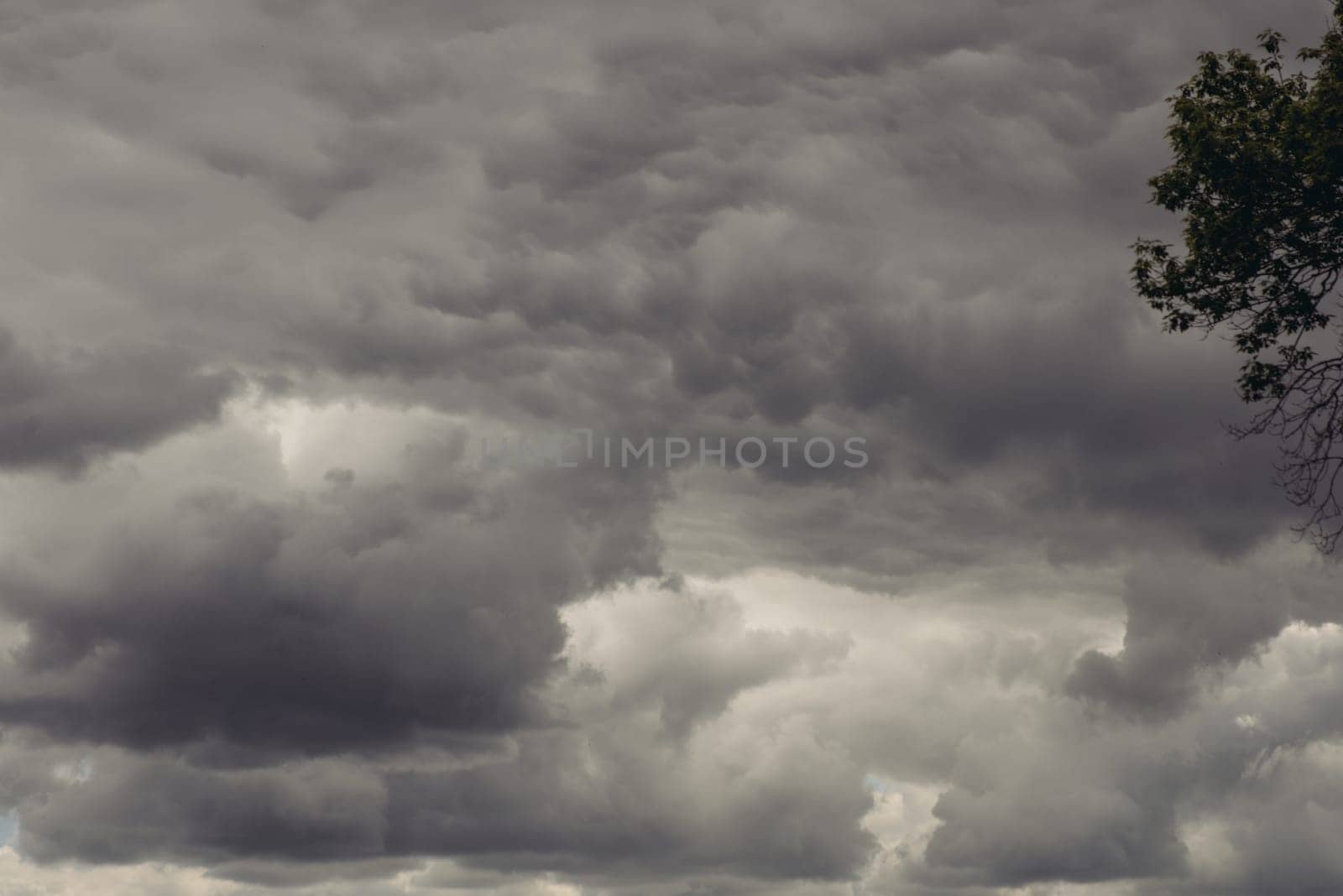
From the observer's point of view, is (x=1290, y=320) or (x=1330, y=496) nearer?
(x=1330, y=496)

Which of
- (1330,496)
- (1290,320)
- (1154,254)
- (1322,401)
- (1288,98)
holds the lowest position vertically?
(1330,496)

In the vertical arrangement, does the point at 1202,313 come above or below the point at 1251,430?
above

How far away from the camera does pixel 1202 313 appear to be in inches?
1574

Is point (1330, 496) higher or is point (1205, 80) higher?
point (1205, 80)

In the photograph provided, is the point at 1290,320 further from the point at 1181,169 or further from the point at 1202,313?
the point at 1181,169

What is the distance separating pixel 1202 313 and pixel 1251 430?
3.93 meters

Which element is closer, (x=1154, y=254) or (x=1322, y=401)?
(x=1322, y=401)

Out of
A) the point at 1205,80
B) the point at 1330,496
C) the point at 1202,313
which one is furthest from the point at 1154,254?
the point at 1330,496

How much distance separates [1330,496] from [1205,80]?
11719 millimetres

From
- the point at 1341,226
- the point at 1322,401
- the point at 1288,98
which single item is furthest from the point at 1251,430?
the point at 1288,98

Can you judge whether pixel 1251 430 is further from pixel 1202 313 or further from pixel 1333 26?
pixel 1333 26

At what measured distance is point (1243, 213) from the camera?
38.2 meters

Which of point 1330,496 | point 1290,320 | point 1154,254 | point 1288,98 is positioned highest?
point 1288,98

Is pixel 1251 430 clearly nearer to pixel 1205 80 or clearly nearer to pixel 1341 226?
pixel 1341 226
